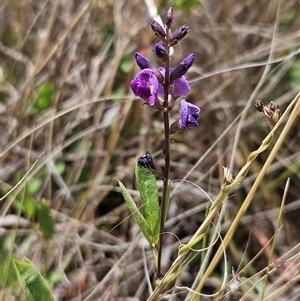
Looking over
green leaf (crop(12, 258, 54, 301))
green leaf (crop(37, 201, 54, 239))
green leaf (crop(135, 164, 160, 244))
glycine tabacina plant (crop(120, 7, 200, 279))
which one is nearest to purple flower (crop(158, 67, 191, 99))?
glycine tabacina plant (crop(120, 7, 200, 279))

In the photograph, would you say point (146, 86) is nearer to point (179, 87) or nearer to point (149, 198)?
point (179, 87)

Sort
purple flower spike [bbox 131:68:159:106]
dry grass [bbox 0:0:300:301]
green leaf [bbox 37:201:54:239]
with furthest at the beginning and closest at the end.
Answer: dry grass [bbox 0:0:300:301]
green leaf [bbox 37:201:54:239]
purple flower spike [bbox 131:68:159:106]

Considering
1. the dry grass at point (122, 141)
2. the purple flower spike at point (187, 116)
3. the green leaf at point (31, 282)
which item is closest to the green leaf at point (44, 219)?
the dry grass at point (122, 141)

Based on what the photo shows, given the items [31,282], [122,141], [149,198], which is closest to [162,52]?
[149,198]

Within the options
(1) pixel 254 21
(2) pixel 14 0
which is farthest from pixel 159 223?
(2) pixel 14 0

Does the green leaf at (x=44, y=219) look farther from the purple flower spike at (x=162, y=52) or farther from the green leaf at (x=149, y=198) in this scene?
the purple flower spike at (x=162, y=52)

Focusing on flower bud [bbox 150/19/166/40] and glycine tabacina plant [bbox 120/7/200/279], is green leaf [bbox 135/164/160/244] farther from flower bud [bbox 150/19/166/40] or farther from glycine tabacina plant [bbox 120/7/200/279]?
flower bud [bbox 150/19/166/40]
